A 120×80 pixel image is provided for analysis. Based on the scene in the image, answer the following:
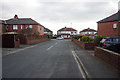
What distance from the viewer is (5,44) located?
20.3 metres

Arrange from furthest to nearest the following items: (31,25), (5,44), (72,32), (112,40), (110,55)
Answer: (72,32), (31,25), (5,44), (112,40), (110,55)

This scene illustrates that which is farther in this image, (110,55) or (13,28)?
(13,28)

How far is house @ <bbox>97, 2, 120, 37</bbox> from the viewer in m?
27.9

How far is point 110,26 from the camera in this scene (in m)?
29.9

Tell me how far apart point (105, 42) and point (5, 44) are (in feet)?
46.4

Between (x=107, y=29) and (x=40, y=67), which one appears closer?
(x=40, y=67)

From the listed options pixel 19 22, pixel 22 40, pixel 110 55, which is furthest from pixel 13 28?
pixel 110 55

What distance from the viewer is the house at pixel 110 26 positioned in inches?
1097

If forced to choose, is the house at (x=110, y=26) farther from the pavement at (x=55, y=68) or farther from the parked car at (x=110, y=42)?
the pavement at (x=55, y=68)

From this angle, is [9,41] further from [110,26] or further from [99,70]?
[110,26]

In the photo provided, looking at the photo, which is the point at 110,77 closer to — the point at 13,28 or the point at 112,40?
the point at 112,40

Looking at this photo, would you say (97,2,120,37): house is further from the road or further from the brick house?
the road

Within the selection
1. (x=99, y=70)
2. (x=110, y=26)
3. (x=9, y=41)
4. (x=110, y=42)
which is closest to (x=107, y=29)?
(x=110, y=26)

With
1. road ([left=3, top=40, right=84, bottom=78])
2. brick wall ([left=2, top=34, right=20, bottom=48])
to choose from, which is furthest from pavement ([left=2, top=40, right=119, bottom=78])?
brick wall ([left=2, top=34, right=20, bottom=48])
